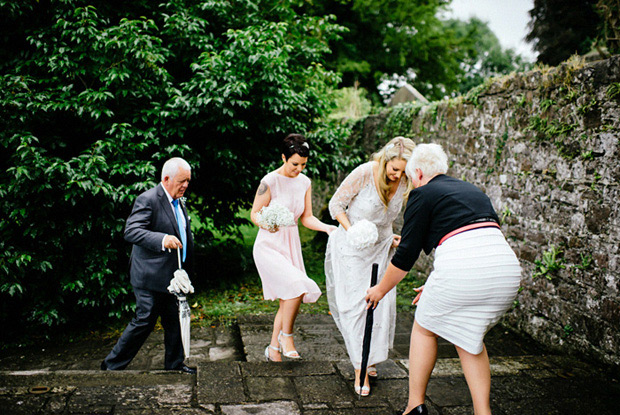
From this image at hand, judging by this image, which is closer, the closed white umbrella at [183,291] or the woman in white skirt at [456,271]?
the woman in white skirt at [456,271]

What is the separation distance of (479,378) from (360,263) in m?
1.34

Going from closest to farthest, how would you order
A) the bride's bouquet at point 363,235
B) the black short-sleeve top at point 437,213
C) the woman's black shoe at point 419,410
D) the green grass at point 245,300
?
the black short-sleeve top at point 437,213 < the woman's black shoe at point 419,410 < the bride's bouquet at point 363,235 < the green grass at point 245,300

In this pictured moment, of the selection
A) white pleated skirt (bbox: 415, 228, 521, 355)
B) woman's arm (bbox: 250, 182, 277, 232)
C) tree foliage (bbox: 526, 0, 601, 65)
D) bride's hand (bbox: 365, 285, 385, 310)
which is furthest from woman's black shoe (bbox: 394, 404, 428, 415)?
tree foliage (bbox: 526, 0, 601, 65)

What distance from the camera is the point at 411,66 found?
899 inches

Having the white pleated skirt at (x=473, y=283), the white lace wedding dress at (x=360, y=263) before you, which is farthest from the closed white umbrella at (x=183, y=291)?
the white pleated skirt at (x=473, y=283)

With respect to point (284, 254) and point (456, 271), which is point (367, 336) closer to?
point (456, 271)

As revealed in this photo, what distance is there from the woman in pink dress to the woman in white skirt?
1.29 m

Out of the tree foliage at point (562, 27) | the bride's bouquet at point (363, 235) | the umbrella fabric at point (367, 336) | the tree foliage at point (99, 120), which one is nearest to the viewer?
the umbrella fabric at point (367, 336)

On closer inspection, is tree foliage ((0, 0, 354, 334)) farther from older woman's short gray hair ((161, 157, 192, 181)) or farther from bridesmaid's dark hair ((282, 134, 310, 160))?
bridesmaid's dark hair ((282, 134, 310, 160))

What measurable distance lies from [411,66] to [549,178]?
1914cm

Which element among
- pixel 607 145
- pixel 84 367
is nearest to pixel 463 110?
pixel 607 145

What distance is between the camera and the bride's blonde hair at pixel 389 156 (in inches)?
141

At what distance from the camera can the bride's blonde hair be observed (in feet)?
11.8

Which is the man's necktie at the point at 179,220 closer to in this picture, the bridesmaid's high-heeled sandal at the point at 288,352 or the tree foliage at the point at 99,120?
the bridesmaid's high-heeled sandal at the point at 288,352
